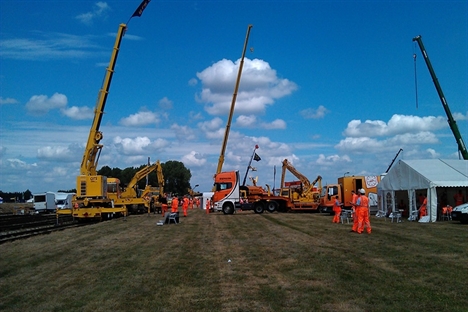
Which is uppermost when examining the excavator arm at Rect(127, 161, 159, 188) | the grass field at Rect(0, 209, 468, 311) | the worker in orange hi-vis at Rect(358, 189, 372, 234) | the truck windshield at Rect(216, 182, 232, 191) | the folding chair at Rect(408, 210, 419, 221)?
the excavator arm at Rect(127, 161, 159, 188)

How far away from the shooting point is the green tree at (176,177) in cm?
Result: 12925

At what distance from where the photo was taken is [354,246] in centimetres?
1489

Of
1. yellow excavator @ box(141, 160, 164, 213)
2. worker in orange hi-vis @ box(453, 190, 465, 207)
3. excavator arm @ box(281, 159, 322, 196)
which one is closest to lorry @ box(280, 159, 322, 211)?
excavator arm @ box(281, 159, 322, 196)

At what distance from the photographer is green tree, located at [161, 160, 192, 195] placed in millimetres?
129250

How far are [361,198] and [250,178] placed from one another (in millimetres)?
31821

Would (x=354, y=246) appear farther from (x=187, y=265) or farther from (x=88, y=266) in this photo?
(x=88, y=266)

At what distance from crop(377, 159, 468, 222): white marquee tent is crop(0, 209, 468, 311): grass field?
9361 millimetres

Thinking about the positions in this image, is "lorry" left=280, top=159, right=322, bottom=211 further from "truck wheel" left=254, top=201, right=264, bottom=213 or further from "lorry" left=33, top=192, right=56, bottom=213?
"lorry" left=33, top=192, right=56, bottom=213

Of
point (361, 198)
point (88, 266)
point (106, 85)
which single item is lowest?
point (88, 266)

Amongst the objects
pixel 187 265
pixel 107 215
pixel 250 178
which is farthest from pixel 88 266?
pixel 250 178

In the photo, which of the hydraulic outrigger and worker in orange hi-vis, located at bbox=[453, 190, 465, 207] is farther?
the hydraulic outrigger

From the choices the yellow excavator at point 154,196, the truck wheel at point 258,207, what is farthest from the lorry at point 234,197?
the yellow excavator at point 154,196

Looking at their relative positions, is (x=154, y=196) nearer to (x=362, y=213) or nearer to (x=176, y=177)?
(x=362, y=213)

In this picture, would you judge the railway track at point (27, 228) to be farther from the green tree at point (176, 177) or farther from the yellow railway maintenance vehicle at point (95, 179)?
the green tree at point (176, 177)
